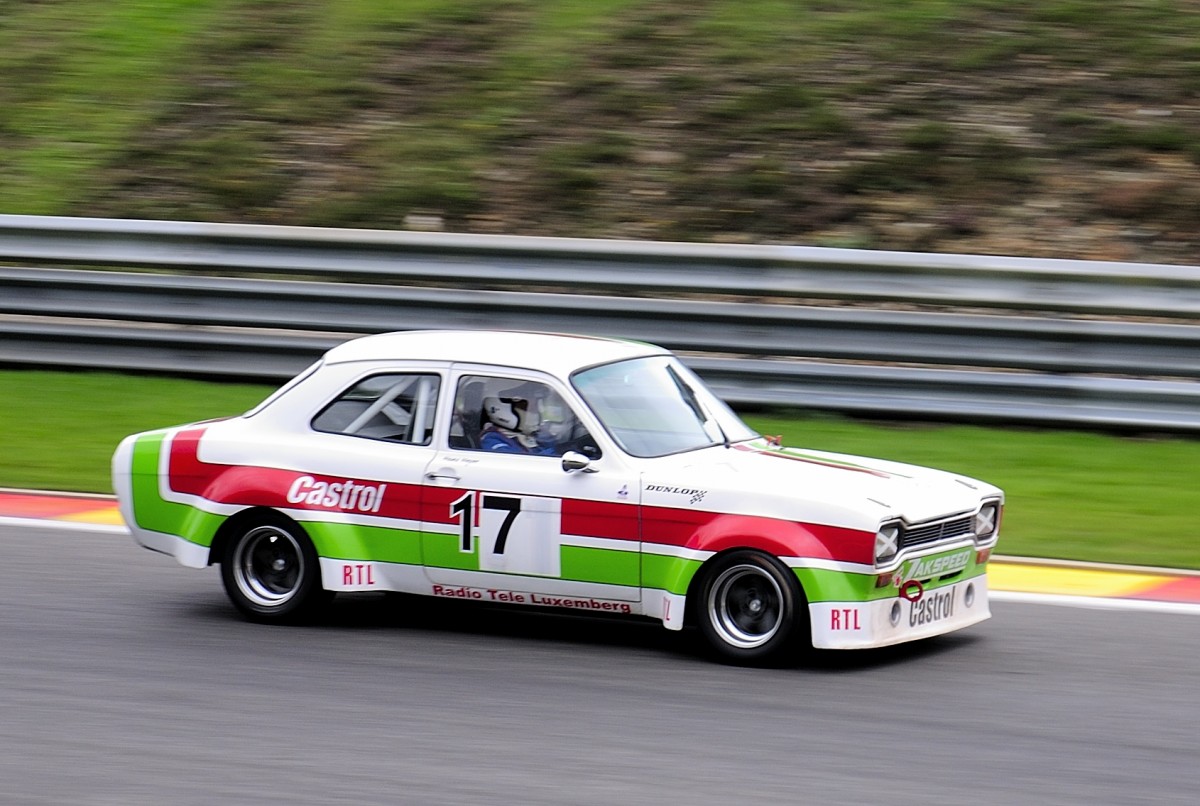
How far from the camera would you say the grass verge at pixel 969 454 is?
9344mm

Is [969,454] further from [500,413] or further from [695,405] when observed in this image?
[500,413]

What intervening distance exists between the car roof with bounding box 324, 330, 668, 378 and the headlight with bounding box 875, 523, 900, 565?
1621 mm

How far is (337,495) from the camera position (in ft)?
25.0

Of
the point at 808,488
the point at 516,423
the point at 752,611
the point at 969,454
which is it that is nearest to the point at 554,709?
the point at 752,611

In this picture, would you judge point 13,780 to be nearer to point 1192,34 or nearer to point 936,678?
point 936,678

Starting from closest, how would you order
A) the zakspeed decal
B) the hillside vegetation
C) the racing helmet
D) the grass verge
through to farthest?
the zakspeed decal < the racing helmet < the grass verge < the hillside vegetation

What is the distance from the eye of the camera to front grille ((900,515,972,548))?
22.5 ft

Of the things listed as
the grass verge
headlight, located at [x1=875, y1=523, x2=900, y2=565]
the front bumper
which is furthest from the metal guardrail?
headlight, located at [x1=875, y1=523, x2=900, y2=565]

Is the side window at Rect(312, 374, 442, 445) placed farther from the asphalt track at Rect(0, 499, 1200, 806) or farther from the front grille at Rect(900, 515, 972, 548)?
the front grille at Rect(900, 515, 972, 548)

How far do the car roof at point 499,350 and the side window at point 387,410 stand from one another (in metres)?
0.12

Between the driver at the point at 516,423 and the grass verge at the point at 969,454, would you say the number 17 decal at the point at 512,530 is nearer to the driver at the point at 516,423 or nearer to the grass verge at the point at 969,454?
the driver at the point at 516,423

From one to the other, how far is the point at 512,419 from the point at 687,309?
15.8 ft

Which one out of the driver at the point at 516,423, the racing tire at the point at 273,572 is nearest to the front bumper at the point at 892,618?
the driver at the point at 516,423

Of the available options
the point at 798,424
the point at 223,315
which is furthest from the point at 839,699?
the point at 223,315
